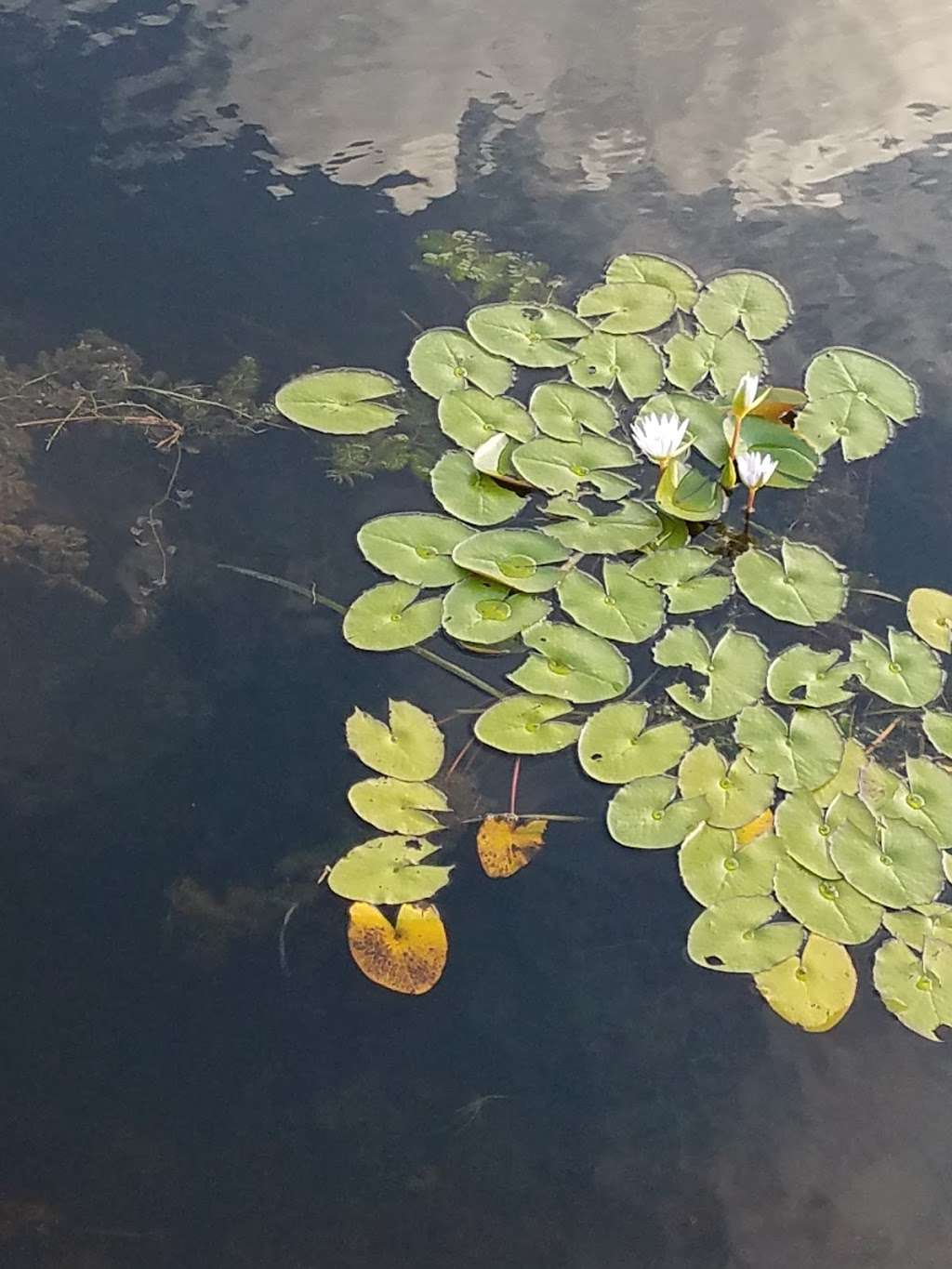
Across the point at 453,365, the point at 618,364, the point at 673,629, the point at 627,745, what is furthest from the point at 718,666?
the point at 453,365

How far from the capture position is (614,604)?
73.3 inches

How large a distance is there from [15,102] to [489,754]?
6.06 feet

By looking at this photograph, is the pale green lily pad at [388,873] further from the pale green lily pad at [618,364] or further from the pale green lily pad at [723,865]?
the pale green lily pad at [618,364]

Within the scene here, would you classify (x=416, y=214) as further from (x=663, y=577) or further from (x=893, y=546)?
(x=893, y=546)

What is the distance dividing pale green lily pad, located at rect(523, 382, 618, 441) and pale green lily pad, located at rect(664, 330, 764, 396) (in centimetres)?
15

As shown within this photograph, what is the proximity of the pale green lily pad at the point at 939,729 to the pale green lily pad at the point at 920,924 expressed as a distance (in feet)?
0.81


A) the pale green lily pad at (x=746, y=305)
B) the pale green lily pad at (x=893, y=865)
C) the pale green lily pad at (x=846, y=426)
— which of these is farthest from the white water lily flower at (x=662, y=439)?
the pale green lily pad at (x=893, y=865)

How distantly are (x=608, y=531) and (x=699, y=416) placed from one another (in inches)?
12.0

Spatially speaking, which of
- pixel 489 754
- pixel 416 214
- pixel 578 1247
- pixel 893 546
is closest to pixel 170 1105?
pixel 578 1247

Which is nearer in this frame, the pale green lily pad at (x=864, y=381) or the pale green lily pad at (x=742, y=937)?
the pale green lily pad at (x=742, y=937)

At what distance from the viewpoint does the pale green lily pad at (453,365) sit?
7.02 feet

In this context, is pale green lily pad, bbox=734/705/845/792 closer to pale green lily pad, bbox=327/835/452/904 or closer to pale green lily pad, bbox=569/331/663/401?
pale green lily pad, bbox=327/835/452/904

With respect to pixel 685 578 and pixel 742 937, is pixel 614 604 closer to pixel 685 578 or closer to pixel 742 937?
pixel 685 578

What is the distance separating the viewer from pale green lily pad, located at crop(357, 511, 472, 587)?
1.89m
